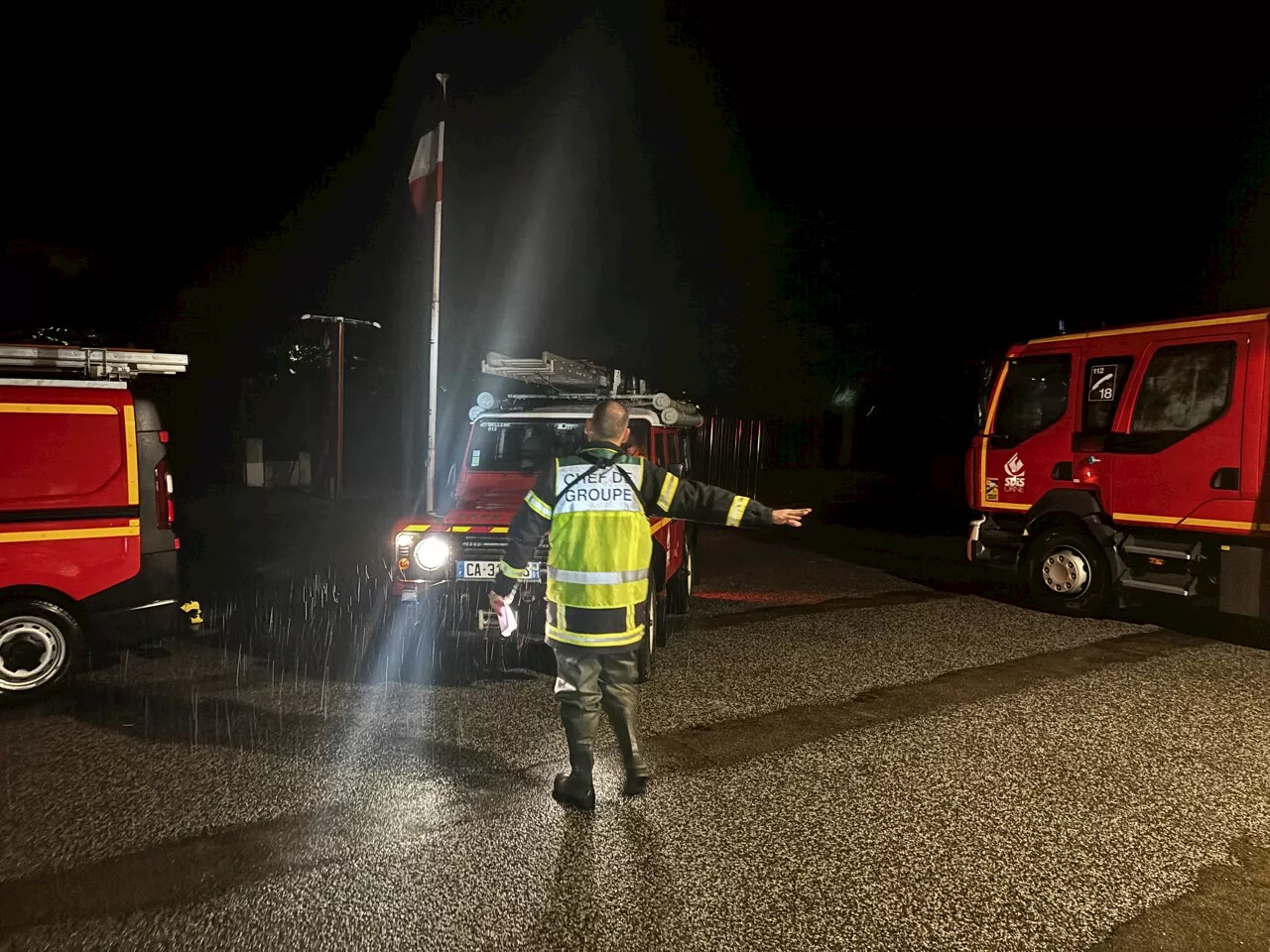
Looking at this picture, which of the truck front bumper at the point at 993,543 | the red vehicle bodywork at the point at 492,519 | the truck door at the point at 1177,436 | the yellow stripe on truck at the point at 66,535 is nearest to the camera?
the yellow stripe on truck at the point at 66,535

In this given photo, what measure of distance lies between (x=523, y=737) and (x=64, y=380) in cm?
367

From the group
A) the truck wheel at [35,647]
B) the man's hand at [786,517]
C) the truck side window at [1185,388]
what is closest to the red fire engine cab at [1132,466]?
the truck side window at [1185,388]

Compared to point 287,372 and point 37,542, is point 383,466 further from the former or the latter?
point 37,542

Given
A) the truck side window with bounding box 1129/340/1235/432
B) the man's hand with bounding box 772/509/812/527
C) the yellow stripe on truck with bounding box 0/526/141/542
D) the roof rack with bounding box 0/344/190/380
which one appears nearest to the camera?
the man's hand with bounding box 772/509/812/527

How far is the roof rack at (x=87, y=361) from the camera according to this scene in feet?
18.6

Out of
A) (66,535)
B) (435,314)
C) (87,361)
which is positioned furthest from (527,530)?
(435,314)

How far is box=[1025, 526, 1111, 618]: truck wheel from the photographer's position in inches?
344

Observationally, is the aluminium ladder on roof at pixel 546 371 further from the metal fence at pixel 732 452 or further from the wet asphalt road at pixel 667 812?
the metal fence at pixel 732 452

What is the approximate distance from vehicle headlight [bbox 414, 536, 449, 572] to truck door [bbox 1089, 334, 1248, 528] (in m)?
6.34

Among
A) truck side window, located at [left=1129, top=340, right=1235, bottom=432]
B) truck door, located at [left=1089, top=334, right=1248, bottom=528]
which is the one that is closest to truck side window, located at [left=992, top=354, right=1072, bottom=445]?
truck door, located at [left=1089, top=334, right=1248, bottom=528]

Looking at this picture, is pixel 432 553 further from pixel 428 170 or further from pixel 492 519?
pixel 428 170

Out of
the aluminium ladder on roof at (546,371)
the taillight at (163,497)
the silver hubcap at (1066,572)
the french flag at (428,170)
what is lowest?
the silver hubcap at (1066,572)

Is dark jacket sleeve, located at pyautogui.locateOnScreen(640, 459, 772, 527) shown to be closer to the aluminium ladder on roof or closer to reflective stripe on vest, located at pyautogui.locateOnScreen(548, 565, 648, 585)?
reflective stripe on vest, located at pyautogui.locateOnScreen(548, 565, 648, 585)

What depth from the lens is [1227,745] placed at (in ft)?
16.7
